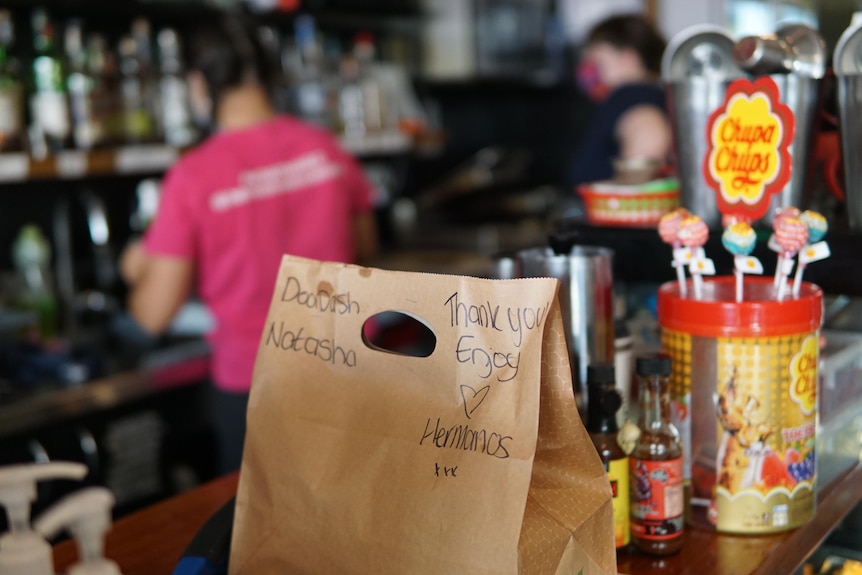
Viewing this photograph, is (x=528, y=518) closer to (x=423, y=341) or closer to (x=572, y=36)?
(x=423, y=341)

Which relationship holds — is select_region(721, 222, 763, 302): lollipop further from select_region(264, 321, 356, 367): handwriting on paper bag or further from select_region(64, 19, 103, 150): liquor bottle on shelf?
select_region(64, 19, 103, 150): liquor bottle on shelf

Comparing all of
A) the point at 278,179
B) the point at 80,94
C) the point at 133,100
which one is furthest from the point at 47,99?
the point at 278,179

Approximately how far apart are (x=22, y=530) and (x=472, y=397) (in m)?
0.35

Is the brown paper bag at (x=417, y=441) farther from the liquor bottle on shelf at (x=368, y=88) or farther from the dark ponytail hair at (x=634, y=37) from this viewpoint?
the liquor bottle on shelf at (x=368, y=88)

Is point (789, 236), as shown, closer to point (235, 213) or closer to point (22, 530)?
point (22, 530)

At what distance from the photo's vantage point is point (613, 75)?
117 inches

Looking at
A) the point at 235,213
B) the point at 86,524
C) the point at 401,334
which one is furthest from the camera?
the point at 401,334

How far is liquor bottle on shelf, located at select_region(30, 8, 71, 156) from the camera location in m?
2.37

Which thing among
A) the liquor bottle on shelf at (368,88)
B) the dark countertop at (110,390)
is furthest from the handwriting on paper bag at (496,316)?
the liquor bottle on shelf at (368,88)

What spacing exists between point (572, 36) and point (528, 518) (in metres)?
3.61

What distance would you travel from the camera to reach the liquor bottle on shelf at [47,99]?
2.37 m

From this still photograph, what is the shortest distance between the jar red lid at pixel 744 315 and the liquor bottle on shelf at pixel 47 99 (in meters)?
1.81

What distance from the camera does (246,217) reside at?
81.5 inches

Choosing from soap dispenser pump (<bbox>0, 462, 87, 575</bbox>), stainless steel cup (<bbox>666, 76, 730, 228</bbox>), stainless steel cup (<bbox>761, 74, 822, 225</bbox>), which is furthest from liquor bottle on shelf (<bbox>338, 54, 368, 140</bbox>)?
soap dispenser pump (<bbox>0, 462, 87, 575</bbox>)
